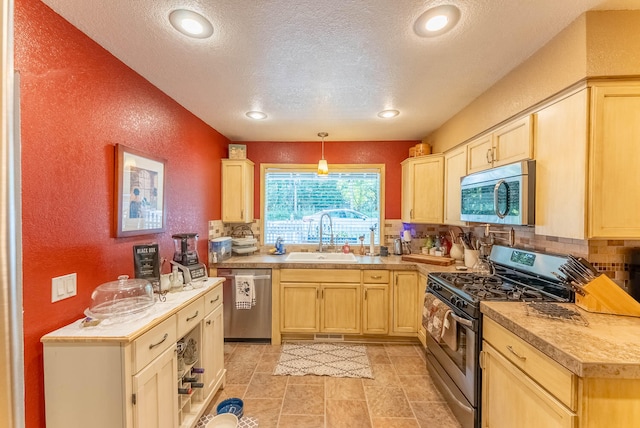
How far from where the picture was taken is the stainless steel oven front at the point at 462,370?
1.68 meters

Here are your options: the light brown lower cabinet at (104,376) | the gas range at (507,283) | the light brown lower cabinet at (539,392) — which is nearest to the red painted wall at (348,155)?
the gas range at (507,283)

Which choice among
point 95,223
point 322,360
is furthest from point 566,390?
point 95,223

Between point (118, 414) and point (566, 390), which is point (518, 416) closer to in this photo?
point (566, 390)

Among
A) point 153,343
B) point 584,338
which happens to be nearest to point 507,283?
point 584,338

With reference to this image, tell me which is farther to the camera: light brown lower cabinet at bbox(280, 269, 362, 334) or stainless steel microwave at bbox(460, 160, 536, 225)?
light brown lower cabinet at bbox(280, 269, 362, 334)

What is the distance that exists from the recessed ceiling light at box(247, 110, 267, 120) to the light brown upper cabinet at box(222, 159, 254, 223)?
0.76 m

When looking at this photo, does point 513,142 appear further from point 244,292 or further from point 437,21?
point 244,292

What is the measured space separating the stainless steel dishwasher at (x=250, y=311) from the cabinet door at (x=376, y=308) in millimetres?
1079

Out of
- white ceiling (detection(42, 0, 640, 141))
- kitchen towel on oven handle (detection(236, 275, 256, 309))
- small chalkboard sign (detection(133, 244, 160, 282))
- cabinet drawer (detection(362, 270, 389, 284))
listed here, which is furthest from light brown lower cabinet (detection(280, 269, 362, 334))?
white ceiling (detection(42, 0, 640, 141))

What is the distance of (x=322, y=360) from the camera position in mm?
2738

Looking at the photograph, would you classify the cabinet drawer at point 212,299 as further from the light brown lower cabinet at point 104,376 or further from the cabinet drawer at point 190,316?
the light brown lower cabinet at point 104,376

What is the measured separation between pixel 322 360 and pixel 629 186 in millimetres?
2612

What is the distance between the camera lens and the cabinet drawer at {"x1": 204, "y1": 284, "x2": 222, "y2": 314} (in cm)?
206

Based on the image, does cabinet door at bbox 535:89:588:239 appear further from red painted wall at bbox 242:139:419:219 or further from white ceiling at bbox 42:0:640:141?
red painted wall at bbox 242:139:419:219
